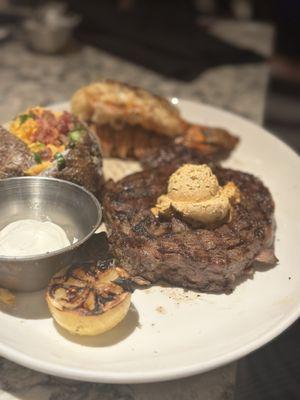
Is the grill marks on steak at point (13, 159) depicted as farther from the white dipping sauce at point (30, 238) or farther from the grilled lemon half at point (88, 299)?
the grilled lemon half at point (88, 299)

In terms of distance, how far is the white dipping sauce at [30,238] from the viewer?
2.08 m

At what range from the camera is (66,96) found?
4.09m

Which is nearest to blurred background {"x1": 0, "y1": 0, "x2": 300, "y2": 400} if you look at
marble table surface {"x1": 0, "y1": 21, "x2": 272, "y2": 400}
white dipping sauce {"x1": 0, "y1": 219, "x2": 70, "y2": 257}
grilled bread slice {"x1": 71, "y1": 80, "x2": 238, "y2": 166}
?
marble table surface {"x1": 0, "y1": 21, "x2": 272, "y2": 400}

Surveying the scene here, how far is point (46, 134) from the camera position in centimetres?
258

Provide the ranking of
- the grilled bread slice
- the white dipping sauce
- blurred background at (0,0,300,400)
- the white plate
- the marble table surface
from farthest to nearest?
blurred background at (0,0,300,400), the marble table surface, the grilled bread slice, the white dipping sauce, the white plate

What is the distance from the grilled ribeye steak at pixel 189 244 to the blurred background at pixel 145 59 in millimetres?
1621

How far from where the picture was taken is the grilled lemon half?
183cm

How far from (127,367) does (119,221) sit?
75 cm

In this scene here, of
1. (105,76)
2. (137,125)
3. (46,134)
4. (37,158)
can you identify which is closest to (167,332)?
(37,158)

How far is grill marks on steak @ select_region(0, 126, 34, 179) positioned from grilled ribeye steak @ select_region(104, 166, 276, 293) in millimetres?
426

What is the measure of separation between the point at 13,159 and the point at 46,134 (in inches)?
9.6

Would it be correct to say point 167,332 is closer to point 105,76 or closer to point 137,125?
point 137,125

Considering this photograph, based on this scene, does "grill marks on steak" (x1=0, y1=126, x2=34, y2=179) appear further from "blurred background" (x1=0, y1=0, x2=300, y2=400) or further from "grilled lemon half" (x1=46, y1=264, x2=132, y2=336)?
"blurred background" (x1=0, y1=0, x2=300, y2=400)

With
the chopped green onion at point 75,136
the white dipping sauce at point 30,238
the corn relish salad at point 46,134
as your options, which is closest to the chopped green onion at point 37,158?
the corn relish salad at point 46,134
